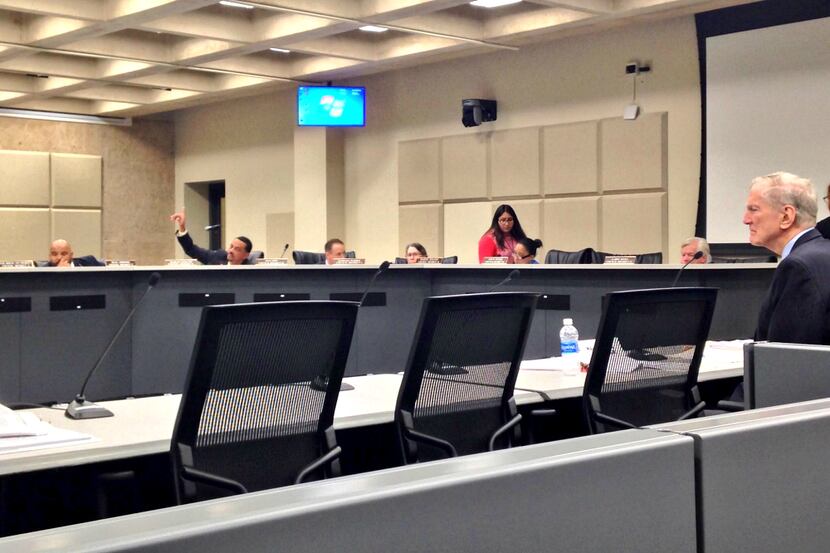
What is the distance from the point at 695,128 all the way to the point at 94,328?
17.7 ft

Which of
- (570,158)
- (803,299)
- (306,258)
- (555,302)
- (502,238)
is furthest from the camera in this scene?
(570,158)

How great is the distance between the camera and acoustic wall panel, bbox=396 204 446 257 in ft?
35.7

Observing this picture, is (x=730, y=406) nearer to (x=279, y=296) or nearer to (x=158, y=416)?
(x=158, y=416)

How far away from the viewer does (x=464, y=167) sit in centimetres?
1058

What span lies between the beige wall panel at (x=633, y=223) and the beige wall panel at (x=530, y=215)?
75cm

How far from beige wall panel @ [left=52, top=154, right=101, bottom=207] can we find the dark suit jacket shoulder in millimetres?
12300

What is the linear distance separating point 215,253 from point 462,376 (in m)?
6.63

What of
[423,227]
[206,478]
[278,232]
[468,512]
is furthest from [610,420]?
[278,232]

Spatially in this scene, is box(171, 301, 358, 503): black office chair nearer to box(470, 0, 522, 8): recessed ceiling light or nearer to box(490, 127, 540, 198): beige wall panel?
box(470, 0, 522, 8): recessed ceiling light

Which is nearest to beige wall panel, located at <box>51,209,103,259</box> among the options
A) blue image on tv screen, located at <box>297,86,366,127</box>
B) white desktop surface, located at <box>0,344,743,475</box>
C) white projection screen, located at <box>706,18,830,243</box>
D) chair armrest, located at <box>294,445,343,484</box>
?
blue image on tv screen, located at <box>297,86,366,127</box>

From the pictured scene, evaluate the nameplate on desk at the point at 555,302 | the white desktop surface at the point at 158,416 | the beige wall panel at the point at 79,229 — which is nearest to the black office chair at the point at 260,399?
the white desktop surface at the point at 158,416

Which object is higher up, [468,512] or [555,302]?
[468,512]

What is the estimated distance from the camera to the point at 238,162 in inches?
518

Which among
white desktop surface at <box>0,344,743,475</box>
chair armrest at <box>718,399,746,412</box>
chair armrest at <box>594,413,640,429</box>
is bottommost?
chair armrest at <box>718,399,746,412</box>
